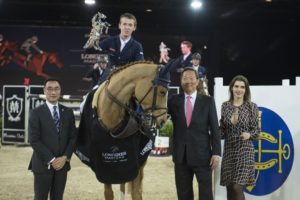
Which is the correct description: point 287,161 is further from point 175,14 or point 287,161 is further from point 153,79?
point 175,14

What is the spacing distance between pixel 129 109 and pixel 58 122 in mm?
591

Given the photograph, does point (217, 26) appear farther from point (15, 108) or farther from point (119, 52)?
point (119, 52)

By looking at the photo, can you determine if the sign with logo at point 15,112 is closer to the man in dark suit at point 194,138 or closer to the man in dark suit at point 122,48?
the man in dark suit at point 122,48

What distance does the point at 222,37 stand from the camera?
40.7ft

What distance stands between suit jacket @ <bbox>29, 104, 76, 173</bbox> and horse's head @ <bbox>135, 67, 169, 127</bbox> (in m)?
0.70

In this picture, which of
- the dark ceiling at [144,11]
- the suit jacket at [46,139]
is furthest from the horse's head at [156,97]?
the dark ceiling at [144,11]

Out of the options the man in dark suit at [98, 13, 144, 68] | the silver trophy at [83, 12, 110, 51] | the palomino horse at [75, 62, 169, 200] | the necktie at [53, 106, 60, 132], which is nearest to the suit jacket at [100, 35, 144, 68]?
the man in dark suit at [98, 13, 144, 68]

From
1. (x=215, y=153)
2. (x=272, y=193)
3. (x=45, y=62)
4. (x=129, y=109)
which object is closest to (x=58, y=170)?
(x=129, y=109)

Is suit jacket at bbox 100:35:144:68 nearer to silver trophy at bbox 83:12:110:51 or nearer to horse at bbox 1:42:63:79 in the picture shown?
silver trophy at bbox 83:12:110:51

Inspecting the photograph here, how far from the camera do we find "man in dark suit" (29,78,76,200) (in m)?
3.06

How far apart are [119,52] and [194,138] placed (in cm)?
96

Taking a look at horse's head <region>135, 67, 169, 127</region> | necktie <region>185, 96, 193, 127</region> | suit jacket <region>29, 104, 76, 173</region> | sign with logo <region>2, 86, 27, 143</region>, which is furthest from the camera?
sign with logo <region>2, 86, 27, 143</region>

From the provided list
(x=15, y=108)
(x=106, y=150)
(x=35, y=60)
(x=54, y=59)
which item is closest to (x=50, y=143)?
(x=106, y=150)

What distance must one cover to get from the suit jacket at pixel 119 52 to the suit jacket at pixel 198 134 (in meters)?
0.56
